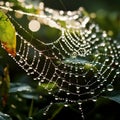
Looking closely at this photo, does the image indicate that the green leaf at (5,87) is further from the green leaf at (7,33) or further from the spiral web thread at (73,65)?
the green leaf at (7,33)

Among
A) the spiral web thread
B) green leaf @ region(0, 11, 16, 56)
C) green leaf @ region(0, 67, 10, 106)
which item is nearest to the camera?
green leaf @ region(0, 11, 16, 56)

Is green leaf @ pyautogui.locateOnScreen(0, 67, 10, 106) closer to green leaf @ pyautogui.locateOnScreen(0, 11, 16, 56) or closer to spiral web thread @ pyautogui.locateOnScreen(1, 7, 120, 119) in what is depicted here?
spiral web thread @ pyautogui.locateOnScreen(1, 7, 120, 119)

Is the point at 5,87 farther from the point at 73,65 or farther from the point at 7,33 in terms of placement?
the point at 73,65

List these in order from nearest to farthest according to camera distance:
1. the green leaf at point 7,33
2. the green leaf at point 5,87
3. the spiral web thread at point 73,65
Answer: the green leaf at point 7,33 → the green leaf at point 5,87 → the spiral web thread at point 73,65

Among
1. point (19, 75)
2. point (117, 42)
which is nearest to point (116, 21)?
point (117, 42)

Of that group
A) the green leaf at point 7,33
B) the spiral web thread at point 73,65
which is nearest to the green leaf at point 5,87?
the spiral web thread at point 73,65

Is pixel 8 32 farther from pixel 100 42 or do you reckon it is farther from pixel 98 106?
pixel 100 42

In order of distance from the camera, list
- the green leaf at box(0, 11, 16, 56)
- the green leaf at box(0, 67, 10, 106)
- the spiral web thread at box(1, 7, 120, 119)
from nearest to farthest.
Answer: the green leaf at box(0, 11, 16, 56)
the green leaf at box(0, 67, 10, 106)
the spiral web thread at box(1, 7, 120, 119)

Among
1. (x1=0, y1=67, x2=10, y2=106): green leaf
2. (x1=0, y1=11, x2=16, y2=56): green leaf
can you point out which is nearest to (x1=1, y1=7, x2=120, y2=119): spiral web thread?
(x1=0, y1=67, x2=10, y2=106): green leaf

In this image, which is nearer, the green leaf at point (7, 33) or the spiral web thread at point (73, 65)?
the green leaf at point (7, 33)

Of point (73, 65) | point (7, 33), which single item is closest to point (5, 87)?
point (7, 33)
